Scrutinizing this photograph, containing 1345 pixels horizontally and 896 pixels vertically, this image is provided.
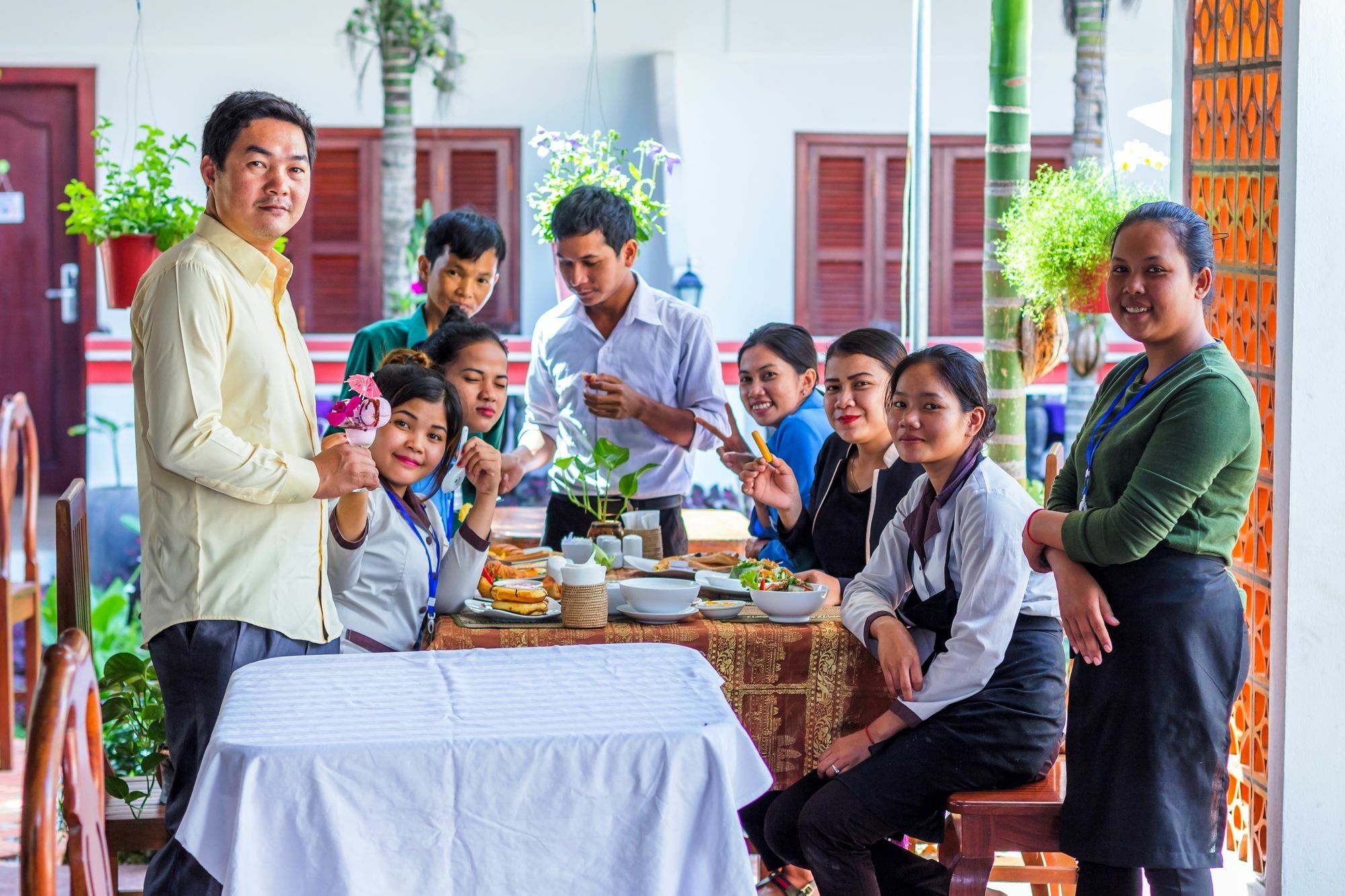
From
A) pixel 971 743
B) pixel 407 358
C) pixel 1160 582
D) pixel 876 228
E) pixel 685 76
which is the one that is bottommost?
pixel 971 743

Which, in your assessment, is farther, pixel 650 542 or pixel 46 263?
pixel 46 263

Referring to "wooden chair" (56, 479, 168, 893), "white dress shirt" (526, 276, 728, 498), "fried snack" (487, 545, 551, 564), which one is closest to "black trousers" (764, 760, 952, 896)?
"fried snack" (487, 545, 551, 564)

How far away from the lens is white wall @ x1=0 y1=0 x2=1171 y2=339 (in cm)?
902

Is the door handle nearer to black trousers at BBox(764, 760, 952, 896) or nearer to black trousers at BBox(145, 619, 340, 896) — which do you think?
black trousers at BBox(145, 619, 340, 896)

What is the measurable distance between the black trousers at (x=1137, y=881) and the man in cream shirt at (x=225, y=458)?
137 cm

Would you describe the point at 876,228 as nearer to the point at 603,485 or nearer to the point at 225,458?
the point at 603,485

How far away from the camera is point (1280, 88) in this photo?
279 cm

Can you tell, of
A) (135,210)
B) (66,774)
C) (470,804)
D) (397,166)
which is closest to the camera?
(66,774)

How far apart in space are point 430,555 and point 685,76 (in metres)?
7.03

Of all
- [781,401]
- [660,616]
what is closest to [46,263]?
[781,401]

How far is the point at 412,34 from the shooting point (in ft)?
28.1

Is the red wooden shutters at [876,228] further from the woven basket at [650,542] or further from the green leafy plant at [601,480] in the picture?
the woven basket at [650,542]

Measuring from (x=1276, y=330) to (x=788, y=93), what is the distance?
22.7 feet

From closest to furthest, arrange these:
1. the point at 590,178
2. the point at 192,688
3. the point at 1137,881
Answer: the point at 192,688 < the point at 1137,881 < the point at 590,178
